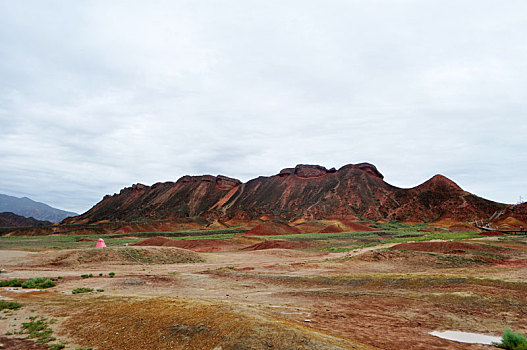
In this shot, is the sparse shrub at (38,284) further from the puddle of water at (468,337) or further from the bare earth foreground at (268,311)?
the puddle of water at (468,337)

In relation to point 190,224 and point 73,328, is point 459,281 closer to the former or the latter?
point 73,328

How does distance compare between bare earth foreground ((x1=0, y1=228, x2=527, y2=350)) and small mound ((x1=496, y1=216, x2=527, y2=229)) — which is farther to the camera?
small mound ((x1=496, y1=216, x2=527, y2=229))

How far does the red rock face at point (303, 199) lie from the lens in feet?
316

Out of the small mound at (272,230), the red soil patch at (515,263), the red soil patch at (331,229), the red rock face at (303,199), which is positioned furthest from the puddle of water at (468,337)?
the red rock face at (303,199)

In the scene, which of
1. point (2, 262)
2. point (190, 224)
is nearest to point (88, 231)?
point (190, 224)

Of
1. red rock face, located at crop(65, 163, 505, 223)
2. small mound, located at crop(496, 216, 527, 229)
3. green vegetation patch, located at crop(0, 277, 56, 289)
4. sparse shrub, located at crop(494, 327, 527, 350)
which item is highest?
red rock face, located at crop(65, 163, 505, 223)

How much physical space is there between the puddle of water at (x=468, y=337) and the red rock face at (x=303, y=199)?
88.2 m

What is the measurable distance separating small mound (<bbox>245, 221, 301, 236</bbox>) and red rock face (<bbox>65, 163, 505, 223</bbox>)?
2228cm

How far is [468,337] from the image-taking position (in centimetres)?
839

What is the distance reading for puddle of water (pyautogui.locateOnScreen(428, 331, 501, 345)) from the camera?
8023 millimetres

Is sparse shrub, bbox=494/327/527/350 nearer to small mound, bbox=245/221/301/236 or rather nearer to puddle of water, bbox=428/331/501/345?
puddle of water, bbox=428/331/501/345

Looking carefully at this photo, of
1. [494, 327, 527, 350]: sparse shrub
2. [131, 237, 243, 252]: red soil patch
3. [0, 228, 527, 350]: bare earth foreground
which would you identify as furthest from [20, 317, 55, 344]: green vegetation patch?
[131, 237, 243, 252]: red soil patch

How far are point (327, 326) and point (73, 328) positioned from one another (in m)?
7.16

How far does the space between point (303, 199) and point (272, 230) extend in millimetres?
40123
